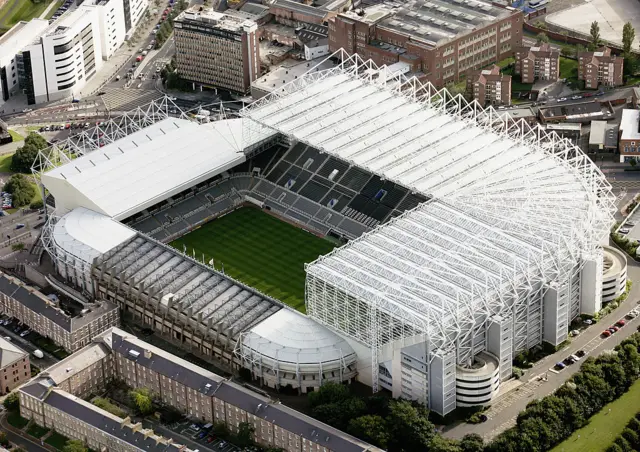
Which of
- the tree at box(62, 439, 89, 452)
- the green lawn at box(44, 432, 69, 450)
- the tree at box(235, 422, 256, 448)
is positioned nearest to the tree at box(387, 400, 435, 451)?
the tree at box(235, 422, 256, 448)

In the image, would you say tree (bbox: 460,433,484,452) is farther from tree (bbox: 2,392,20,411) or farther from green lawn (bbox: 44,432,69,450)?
tree (bbox: 2,392,20,411)

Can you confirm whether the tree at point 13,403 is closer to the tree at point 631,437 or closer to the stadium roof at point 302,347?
the stadium roof at point 302,347

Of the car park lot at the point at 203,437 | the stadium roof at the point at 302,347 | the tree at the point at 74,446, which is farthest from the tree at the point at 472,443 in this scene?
the tree at the point at 74,446

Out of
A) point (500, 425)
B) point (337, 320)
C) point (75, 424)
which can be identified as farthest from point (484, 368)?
point (75, 424)

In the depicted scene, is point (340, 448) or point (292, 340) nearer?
point (340, 448)

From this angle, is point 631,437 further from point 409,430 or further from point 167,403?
point 167,403

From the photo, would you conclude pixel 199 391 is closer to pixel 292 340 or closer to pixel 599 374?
pixel 292 340

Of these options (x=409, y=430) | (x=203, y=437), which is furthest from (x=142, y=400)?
(x=409, y=430)
